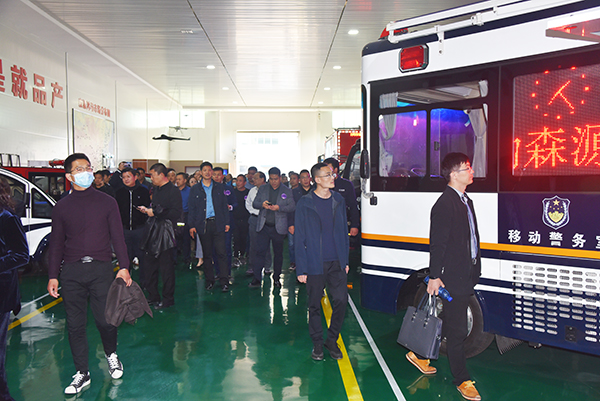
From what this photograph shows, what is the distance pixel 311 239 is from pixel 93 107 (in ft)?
44.4

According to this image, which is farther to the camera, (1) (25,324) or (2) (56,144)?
(2) (56,144)

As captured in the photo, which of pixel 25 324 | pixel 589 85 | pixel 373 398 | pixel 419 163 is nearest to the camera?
pixel 589 85

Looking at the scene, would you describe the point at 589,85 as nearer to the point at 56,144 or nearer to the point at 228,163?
the point at 56,144

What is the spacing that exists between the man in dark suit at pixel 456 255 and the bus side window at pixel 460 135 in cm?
50

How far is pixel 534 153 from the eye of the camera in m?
3.63

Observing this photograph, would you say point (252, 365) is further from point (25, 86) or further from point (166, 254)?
point (25, 86)

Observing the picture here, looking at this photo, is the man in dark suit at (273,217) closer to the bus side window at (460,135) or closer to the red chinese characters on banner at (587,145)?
the bus side window at (460,135)

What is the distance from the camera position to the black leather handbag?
11.9 ft

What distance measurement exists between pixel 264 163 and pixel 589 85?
24.6m

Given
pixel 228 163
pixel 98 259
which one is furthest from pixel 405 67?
pixel 228 163

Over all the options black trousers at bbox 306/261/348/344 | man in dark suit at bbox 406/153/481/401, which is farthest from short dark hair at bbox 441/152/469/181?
black trousers at bbox 306/261/348/344

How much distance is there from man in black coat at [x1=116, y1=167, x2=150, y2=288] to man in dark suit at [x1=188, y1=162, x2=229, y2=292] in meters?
0.75

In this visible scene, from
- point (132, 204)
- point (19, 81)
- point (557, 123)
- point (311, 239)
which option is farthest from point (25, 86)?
point (557, 123)

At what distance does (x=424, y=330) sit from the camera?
3686 mm
